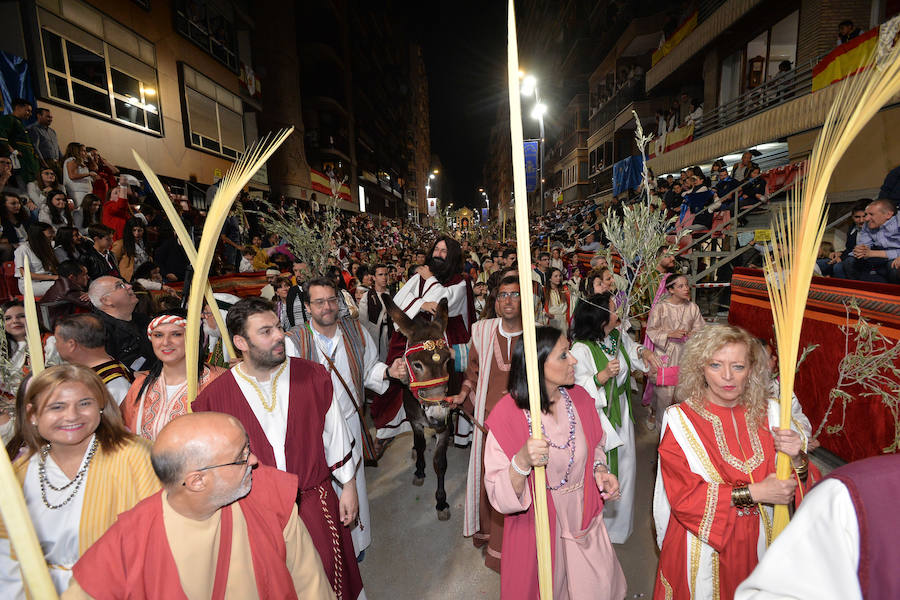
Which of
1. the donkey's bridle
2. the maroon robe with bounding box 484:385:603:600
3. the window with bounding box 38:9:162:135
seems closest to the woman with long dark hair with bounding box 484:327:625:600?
the maroon robe with bounding box 484:385:603:600

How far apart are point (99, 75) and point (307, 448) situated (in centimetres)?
1369

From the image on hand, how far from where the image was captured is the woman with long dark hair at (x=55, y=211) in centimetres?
652

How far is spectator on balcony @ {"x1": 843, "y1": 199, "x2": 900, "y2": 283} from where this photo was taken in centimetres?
498

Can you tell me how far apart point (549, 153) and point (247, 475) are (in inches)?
2048

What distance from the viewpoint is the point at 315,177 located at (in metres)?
27.0

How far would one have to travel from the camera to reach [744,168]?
9.81 meters

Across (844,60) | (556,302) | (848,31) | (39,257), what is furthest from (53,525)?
(848,31)

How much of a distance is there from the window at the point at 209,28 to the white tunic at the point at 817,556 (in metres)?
18.9

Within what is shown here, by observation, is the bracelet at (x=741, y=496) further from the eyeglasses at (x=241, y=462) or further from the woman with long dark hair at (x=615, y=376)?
the eyeglasses at (x=241, y=462)

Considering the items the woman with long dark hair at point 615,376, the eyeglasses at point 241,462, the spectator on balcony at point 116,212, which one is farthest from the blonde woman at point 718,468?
the spectator on balcony at point 116,212

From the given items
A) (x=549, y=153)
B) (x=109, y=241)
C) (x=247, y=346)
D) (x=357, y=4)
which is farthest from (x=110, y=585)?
(x=549, y=153)

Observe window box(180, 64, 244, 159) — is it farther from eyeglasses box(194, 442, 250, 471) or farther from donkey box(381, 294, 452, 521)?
eyeglasses box(194, 442, 250, 471)

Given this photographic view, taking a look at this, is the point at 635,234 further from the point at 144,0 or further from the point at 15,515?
the point at 144,0

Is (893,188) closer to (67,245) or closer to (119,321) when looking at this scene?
(119,321)
